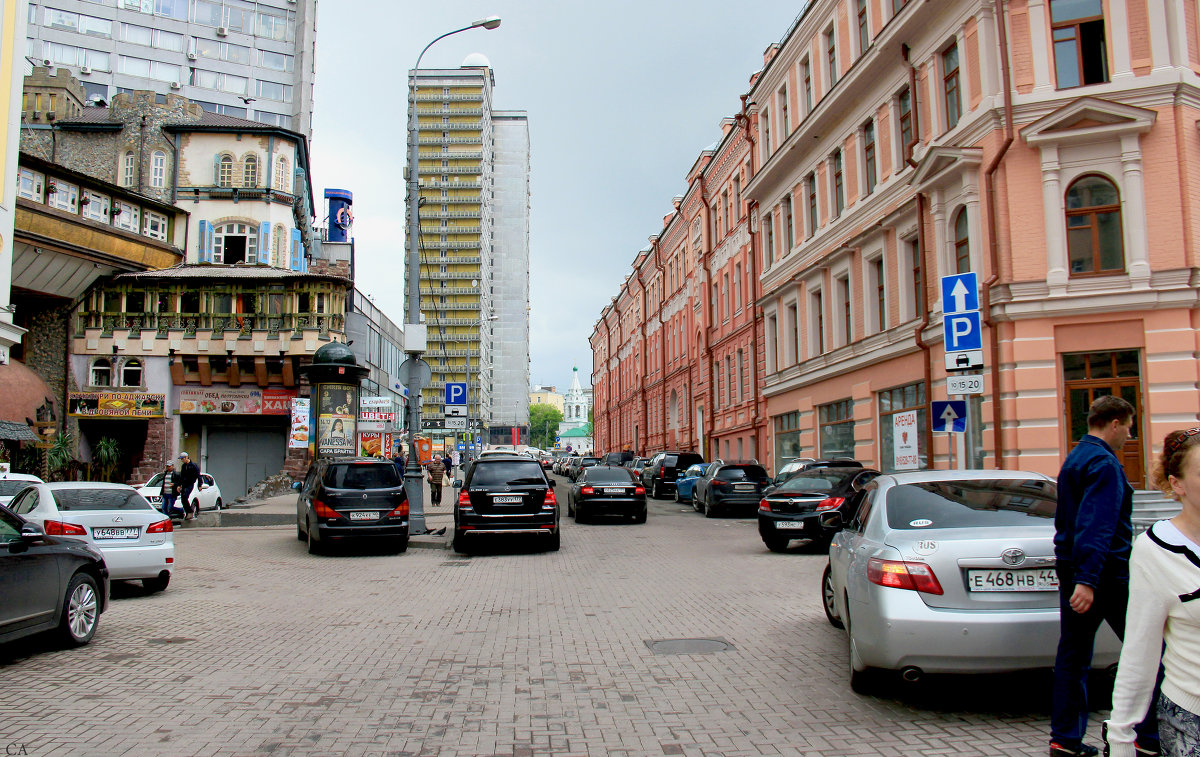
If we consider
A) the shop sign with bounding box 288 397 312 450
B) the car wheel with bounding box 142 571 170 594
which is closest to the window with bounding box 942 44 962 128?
the car wheel with bounding box 142 571 170 594

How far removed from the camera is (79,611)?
307 inches

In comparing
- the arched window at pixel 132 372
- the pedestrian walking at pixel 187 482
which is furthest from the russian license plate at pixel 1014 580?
the arched window at pixel 132 372

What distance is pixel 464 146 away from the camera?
119 meters

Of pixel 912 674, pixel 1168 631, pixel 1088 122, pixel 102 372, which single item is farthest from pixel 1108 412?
pixel 102 372

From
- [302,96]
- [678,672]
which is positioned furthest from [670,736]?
[302,96]

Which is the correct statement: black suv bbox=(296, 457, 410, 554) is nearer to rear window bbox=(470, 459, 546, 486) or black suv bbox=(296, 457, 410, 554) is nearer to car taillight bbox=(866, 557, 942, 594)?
rear window bbox=(470, 459, 546, 486)

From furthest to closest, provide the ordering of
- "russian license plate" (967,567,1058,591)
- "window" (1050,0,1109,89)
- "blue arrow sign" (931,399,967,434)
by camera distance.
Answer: "window" (1050,0,1109,89)
"blue arrow sign" (931,399,967,434)
"russian license plate" (967,567,1058,591)

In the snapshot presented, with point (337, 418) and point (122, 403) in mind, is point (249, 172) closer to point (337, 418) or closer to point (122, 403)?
point (122, 403)

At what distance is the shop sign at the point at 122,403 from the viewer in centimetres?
3669

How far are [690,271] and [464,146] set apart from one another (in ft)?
258

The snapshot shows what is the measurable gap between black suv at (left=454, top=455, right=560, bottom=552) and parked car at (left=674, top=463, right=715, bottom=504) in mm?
15257

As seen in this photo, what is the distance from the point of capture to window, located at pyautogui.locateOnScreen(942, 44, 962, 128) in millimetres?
19703

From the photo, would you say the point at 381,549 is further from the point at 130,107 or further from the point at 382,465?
the point at 130,107

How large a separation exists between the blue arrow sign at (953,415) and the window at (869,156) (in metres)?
13.3
